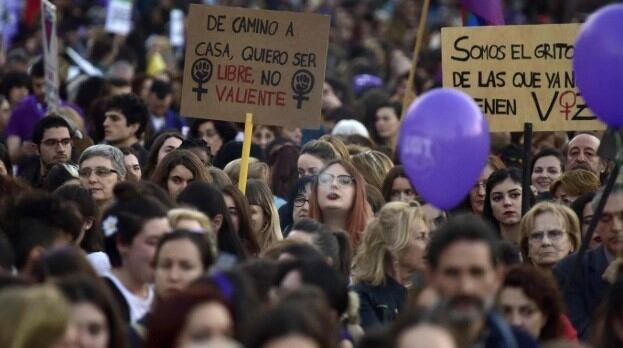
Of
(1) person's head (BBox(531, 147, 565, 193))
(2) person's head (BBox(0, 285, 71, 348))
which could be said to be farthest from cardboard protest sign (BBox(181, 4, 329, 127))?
(2) person's head (BBox(0, 285, 71, 348))

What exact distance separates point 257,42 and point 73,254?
485 centimetres

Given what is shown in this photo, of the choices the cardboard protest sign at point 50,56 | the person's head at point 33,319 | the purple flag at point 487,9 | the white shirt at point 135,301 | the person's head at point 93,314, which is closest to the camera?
the person's head at point 33,319

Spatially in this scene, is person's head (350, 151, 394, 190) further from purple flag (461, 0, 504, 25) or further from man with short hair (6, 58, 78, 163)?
man with short hair (6, 58, 78, 163)

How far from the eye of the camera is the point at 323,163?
43.2ft

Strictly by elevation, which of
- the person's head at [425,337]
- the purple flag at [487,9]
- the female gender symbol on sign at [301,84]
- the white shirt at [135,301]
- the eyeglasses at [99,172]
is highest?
the purple flag at [487,9]

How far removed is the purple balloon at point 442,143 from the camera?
9.07 meters

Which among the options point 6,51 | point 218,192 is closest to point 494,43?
point 218,192

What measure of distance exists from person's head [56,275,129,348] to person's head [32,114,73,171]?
6.00 metres

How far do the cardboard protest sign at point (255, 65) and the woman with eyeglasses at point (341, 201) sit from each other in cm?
82

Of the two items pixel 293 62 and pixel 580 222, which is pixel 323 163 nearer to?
pixel 293 62

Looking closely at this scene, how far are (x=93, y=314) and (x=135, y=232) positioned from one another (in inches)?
61.3

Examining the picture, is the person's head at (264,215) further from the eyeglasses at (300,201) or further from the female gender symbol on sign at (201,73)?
the female gender symbol on sign at (201,73)

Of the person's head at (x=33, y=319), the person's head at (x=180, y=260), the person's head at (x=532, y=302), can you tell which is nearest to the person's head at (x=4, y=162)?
the person's head at (x=180, y=260)

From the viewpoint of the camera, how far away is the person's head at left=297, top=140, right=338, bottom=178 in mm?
13203
